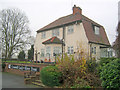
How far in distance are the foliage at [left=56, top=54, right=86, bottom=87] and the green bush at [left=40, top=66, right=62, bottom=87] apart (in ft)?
1.42

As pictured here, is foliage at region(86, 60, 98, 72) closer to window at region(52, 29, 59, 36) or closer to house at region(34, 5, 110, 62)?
house at region(34, 5, 110, 62)

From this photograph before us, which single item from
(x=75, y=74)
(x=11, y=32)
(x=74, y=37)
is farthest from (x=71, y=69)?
(x=11, y=32)

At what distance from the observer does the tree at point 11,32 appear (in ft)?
94.9

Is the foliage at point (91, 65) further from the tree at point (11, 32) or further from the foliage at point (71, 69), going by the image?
the tree at point (11, 32)

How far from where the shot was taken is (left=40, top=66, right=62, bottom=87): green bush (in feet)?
30.6

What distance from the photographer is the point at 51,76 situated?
366 inches

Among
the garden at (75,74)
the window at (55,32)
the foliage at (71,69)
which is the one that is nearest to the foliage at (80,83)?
the garden at (75,74)

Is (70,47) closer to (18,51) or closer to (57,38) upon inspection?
(57,38)

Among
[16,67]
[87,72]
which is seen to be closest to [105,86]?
[87,72]

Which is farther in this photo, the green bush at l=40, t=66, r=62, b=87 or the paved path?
the paved path

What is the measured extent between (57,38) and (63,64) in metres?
11.6

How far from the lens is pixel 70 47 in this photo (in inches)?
782

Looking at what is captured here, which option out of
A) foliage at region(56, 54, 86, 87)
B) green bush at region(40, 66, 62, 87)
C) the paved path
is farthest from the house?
green bush at region(40, 66, 62, 87)

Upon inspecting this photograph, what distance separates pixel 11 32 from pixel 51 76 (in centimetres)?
2314
